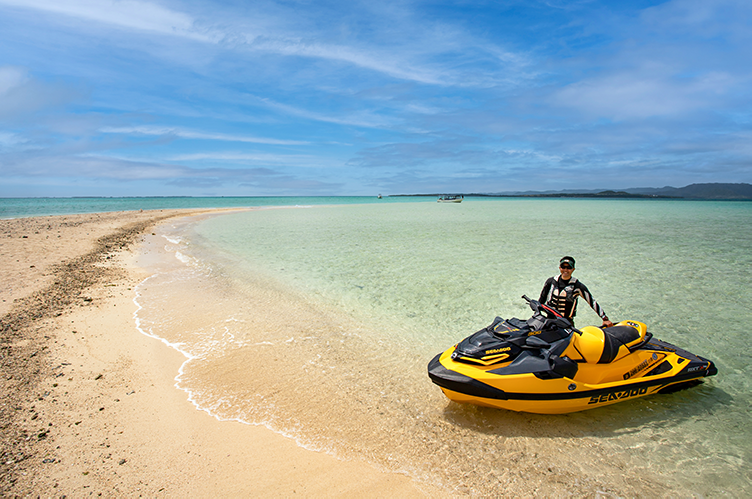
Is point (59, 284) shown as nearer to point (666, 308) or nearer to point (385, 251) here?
point (385, 251)

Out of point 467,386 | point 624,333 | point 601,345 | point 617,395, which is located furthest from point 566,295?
point 467,386

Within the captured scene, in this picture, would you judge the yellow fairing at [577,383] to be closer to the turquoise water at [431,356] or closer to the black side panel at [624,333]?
the black side panel at [624,333]

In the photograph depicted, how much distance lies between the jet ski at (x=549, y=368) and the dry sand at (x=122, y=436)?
3.82 feet

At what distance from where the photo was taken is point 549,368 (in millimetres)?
3781

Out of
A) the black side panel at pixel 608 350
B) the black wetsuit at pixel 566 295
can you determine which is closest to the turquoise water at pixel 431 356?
the black side panel at pixel 608 350

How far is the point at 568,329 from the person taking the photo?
4164mm

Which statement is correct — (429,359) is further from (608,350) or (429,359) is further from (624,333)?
(624,333)

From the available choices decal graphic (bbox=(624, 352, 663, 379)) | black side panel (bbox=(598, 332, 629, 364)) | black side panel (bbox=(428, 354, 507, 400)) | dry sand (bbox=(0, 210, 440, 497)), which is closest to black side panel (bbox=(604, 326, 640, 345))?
black side panel (bbox=(598, 332, 629, 364))

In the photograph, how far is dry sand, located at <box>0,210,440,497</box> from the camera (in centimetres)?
316

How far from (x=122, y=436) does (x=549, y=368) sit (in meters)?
4.72

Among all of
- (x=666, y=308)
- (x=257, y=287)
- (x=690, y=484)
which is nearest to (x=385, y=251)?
(x=257, y=287)

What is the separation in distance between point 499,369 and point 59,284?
11.2 meters

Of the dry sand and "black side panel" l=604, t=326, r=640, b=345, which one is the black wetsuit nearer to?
"black side panel" l=604, t=326, r=640, b=345

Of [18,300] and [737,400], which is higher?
[18,300]
